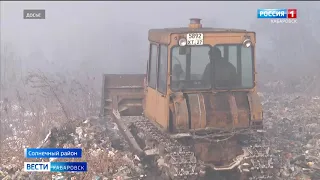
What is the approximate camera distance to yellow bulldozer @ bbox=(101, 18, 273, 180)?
272 inches

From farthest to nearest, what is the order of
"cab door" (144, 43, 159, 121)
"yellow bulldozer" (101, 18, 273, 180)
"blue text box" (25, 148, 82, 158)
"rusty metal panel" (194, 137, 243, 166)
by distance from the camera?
"cab door" (144, 43, 159, 121) < "blue text box" (25, 148, 82, 158) < "rusty metal panel" (194, 137, 243, 166) < "yellow bulldozer" (101, 18, 273, 180)

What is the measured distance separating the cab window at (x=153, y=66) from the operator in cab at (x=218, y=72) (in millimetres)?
1220

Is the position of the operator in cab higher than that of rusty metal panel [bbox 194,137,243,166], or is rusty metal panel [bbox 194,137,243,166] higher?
the operator in cab

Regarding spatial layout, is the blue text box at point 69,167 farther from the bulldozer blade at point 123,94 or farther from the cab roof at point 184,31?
the bulldozer blade at point 123,94

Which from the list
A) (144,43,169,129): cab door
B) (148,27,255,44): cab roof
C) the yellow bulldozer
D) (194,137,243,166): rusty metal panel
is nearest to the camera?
the yellow bulldozer

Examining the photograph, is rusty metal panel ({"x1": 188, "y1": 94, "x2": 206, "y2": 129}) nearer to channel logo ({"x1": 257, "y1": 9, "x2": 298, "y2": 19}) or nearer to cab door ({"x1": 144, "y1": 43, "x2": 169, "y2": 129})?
cab door ({"x1": 144, "y1": 43, "x2": 169, "y2": 129})

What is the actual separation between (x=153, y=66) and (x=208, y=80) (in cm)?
148

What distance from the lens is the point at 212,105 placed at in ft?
23.6

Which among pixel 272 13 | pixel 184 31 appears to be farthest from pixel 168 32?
pixel 272 13

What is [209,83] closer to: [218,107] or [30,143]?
[218,107]

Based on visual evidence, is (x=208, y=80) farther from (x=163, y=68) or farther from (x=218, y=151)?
(x=218, y=151)

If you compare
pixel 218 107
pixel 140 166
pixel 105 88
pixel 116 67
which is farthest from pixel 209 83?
pixel 116 67

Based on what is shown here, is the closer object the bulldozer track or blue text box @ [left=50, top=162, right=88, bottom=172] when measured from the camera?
the bulldozer track

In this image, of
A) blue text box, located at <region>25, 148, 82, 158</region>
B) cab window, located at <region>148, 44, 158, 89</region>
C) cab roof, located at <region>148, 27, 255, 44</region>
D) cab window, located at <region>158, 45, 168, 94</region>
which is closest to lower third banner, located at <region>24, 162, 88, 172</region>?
blue text box, located at <region>25, 148, 82, 158</region>
